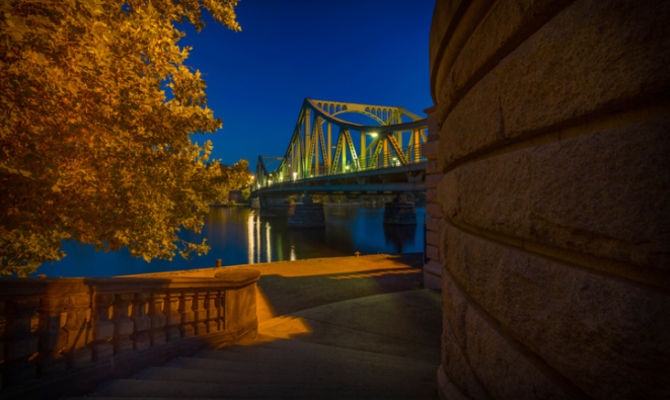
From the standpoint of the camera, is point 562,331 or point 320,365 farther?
point 320,365

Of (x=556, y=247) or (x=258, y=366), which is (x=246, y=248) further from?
(x=556, y=247)

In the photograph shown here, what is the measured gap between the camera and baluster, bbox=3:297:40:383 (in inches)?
80.4

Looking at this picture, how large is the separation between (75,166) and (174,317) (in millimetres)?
1968

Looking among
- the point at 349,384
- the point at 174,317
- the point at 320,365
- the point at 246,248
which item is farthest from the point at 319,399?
the point at 246,248

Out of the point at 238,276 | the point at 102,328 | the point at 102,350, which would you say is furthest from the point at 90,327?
the point at 238,276

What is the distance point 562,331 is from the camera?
37.4 inches

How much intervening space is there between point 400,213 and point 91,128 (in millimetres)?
42592

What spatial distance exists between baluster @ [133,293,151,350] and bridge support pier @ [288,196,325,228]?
128 feet

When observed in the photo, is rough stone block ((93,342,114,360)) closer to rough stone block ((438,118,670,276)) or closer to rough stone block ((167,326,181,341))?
rough stone block ((167,326,181,341))

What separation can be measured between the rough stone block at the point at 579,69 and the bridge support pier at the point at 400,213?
141 feet

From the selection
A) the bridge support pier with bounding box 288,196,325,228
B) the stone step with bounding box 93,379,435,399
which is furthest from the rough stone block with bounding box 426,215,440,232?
the bridge support pier with bounding box 288,196,325,228

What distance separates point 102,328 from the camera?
253 centimetres

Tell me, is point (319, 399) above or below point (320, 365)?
above

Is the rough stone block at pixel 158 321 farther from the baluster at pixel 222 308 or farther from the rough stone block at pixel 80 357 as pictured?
the baluster at pixel 222 308
